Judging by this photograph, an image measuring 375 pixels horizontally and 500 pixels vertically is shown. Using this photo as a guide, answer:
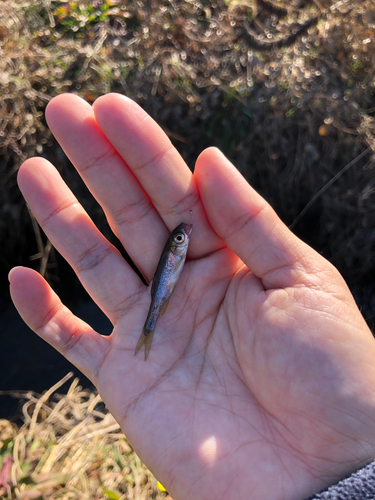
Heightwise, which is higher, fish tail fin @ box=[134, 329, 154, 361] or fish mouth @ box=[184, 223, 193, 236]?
fish mouth @ box=[184, 223, 193, 236]

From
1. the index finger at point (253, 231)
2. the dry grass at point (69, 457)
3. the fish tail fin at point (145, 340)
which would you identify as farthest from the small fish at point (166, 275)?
the dry grass at point (69, 457)

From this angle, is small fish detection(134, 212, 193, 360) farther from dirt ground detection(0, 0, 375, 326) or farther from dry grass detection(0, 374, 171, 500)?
dirt ground detection(0, 0, 375, 326)

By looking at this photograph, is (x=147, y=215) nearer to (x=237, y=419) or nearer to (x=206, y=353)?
(x=206, y=353)

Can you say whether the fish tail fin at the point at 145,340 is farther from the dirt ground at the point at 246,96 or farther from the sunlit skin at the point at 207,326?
the dirt ground at the point at 246,96

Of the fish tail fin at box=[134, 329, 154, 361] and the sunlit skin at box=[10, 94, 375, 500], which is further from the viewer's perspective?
the fish tail fin at box=[134, 329, 154, 361]

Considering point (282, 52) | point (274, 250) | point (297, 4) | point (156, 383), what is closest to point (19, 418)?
point (156, 383)

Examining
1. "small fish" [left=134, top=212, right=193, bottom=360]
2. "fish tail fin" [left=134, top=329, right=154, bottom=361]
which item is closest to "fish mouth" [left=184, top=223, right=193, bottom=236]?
"small fish" [left=134, top=212, right=193, bottom=360]
